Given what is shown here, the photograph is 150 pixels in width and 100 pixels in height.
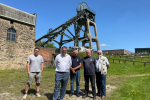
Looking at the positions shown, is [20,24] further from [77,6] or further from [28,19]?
[77,6]

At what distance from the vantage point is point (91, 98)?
14.9 feet

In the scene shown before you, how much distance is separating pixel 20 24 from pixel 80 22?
1674 centimetres

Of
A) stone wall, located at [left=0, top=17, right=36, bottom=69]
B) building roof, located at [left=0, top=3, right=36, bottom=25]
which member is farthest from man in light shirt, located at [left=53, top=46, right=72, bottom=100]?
building roof, located at [left=0, top=3, right=36, bottom=25]

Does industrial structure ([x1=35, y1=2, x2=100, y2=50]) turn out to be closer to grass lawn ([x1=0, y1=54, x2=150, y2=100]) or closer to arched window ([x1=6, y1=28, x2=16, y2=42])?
arched window ([x1=6, y1=28, x2=16, y2=42])

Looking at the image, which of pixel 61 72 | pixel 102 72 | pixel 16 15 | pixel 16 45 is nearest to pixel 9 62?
pixel 16 45

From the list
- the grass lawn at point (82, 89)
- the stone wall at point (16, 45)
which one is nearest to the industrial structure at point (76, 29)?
the stone wall at point (16, 45)

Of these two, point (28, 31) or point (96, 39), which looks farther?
point (96, 39)

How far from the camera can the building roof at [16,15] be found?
13203 mm

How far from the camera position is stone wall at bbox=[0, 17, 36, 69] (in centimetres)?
1302

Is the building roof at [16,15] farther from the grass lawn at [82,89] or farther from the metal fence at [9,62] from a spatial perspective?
the grass lawn at [82,89]

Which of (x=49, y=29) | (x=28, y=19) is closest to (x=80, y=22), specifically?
(x=49, y=29)

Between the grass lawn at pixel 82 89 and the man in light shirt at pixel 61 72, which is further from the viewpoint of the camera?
the grass lawn at pixel 82 89

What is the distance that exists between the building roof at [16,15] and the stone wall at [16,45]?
21.3 inches

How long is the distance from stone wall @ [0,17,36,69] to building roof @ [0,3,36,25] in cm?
54
